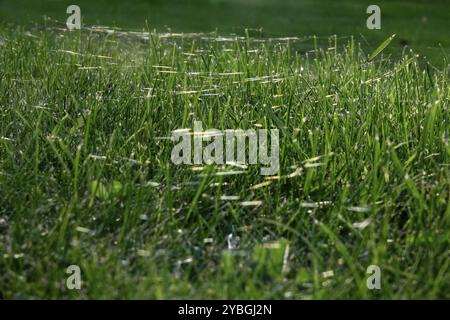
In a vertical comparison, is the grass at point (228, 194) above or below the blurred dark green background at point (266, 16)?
below

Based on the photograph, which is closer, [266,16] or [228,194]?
[228,194]

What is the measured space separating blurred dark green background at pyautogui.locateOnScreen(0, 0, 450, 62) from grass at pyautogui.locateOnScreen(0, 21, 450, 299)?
218cm

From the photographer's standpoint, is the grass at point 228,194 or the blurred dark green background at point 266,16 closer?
the grass at point 228,194

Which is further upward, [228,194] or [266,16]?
[266,16]

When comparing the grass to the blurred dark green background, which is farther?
the blurred dark green background

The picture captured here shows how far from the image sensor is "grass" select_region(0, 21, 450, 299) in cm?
211

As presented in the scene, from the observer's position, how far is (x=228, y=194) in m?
2.55

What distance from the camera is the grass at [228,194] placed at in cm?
211

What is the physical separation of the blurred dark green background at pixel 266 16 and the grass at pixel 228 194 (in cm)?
218

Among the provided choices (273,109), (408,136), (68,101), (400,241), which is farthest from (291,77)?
(400,241)

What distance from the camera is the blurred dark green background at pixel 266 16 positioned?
18.8 feet

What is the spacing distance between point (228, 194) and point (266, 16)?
13.5 feet

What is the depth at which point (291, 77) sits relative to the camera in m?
3.30
